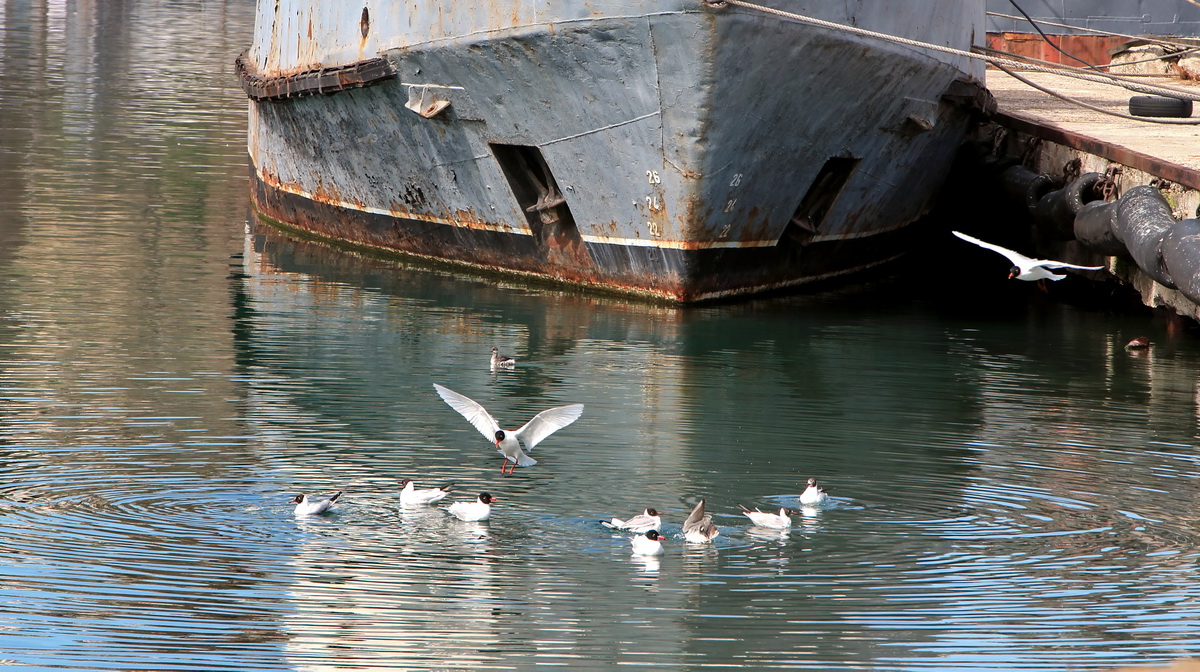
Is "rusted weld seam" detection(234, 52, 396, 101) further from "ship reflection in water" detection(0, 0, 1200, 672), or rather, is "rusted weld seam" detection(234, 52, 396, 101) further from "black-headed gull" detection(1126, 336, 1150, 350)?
"black-headed gull" detection(1126, 336, 1150, 350)

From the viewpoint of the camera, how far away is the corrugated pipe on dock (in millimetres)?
11703

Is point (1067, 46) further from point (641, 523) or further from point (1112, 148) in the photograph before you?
point (641, 523)

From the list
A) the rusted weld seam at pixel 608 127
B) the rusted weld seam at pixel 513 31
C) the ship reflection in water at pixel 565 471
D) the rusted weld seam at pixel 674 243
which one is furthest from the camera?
the rusted weld seam at pixel 674 243

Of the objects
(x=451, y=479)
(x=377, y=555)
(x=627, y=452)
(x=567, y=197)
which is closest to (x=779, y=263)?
(x=567, y=197)

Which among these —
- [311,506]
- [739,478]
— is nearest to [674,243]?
[739,478]

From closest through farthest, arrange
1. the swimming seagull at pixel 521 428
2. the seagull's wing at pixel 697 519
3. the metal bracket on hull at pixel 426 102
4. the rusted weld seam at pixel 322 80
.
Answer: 1. the seagull's wing at pixel 697 519
2. the swimming seagull at pixel 521 428
3. the metal bracket on hull at pixel 426 102
4. the rusted weld seam at pixel 322 80

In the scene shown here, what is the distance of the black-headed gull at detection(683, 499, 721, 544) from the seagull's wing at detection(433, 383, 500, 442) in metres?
1.36

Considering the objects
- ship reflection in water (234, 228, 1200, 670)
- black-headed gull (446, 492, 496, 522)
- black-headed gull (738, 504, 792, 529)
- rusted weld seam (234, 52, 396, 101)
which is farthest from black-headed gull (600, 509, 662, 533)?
rusted weld seam (234, 52, 396, 101)

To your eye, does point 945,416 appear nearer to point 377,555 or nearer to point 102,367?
point 377,555

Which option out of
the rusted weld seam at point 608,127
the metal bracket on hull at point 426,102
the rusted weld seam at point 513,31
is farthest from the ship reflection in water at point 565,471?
the rusted weld seam at point 608,127

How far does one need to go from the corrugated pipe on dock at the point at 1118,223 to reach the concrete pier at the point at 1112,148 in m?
0.19

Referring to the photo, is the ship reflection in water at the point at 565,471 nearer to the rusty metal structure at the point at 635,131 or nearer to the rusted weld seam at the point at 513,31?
the rusty metal structure at the point at 635,131

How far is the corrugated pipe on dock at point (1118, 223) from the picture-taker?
11.7m

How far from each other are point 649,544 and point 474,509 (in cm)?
92
